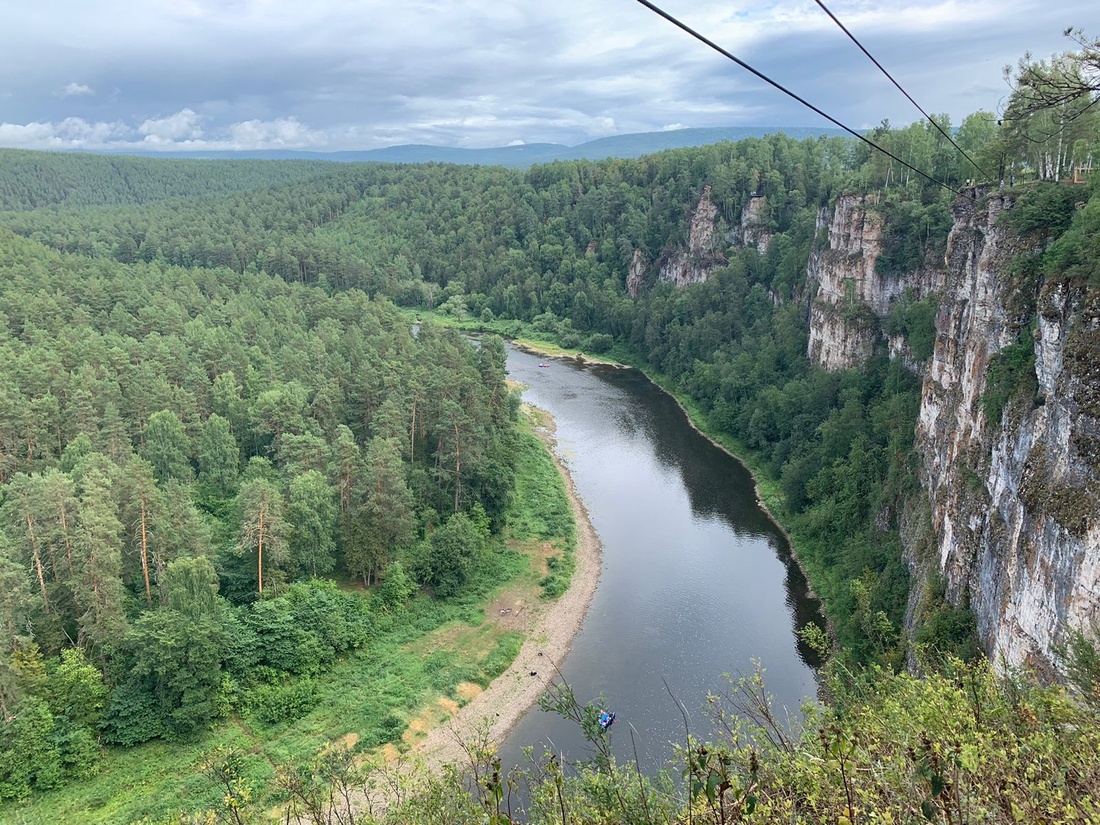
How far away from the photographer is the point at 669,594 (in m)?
37.9

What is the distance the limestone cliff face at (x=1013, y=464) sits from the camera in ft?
61.0

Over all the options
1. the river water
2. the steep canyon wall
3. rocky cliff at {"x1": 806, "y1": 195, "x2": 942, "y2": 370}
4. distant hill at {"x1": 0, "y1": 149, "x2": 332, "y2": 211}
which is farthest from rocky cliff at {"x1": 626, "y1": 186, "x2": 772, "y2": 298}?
distant hill at {"x1": 0, "y1": 149, "x2": 332, "y2": 211}

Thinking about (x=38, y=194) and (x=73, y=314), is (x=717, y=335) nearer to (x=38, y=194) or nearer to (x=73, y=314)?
(x=73, y=314)

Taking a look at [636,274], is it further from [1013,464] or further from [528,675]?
[1013,464]

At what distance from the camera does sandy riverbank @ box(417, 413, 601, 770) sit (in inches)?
1112

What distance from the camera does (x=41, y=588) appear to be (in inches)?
1078

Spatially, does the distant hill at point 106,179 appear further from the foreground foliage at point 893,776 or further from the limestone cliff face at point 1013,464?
the foreground foliage at point 893,776

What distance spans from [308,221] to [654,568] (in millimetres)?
116965

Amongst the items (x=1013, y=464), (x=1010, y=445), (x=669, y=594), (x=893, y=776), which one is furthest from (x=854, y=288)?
(x=893, y=776)

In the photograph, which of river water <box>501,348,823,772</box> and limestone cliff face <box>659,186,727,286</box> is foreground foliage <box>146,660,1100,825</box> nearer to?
river water <box>501,348,823,772</box>

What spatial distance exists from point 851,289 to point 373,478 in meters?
37.5

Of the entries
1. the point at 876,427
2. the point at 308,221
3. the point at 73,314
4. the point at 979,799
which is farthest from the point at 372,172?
the point at 979,799

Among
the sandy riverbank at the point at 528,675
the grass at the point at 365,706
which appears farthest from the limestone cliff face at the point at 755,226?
the grass at the point at 365,706

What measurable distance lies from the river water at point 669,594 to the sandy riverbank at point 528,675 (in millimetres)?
624
